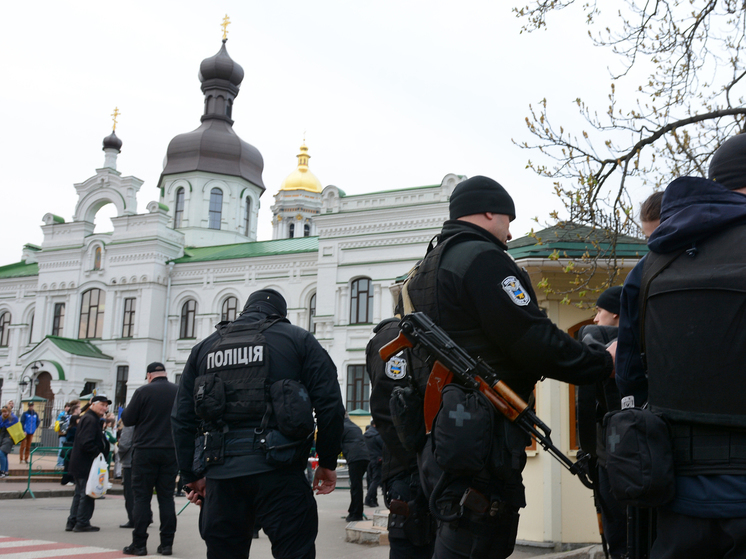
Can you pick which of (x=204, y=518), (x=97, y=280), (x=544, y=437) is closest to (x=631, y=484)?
(x=544, y=437)

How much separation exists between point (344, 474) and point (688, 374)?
2017 cm

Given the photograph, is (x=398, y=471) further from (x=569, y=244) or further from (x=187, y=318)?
(x=187, y=318)

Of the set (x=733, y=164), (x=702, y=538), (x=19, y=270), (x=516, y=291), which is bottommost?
(x=702, y=538)

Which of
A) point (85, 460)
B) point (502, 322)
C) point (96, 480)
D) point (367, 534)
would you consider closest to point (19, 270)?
point (85, 460)

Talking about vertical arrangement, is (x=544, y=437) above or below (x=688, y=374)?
below

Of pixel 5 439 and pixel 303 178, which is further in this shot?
pixel 303 178

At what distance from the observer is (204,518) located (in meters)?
4.42

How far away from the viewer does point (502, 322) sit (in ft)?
10.8

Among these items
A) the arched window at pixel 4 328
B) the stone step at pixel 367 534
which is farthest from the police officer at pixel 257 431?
the arched window at pixel 4 328

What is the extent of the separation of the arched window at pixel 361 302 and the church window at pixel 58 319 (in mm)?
18067

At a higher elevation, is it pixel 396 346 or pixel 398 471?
pixel 396 346

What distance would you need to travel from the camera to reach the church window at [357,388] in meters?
32.3

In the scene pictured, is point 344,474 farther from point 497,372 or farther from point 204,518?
point 497,372

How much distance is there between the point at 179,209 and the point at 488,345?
4494cm
